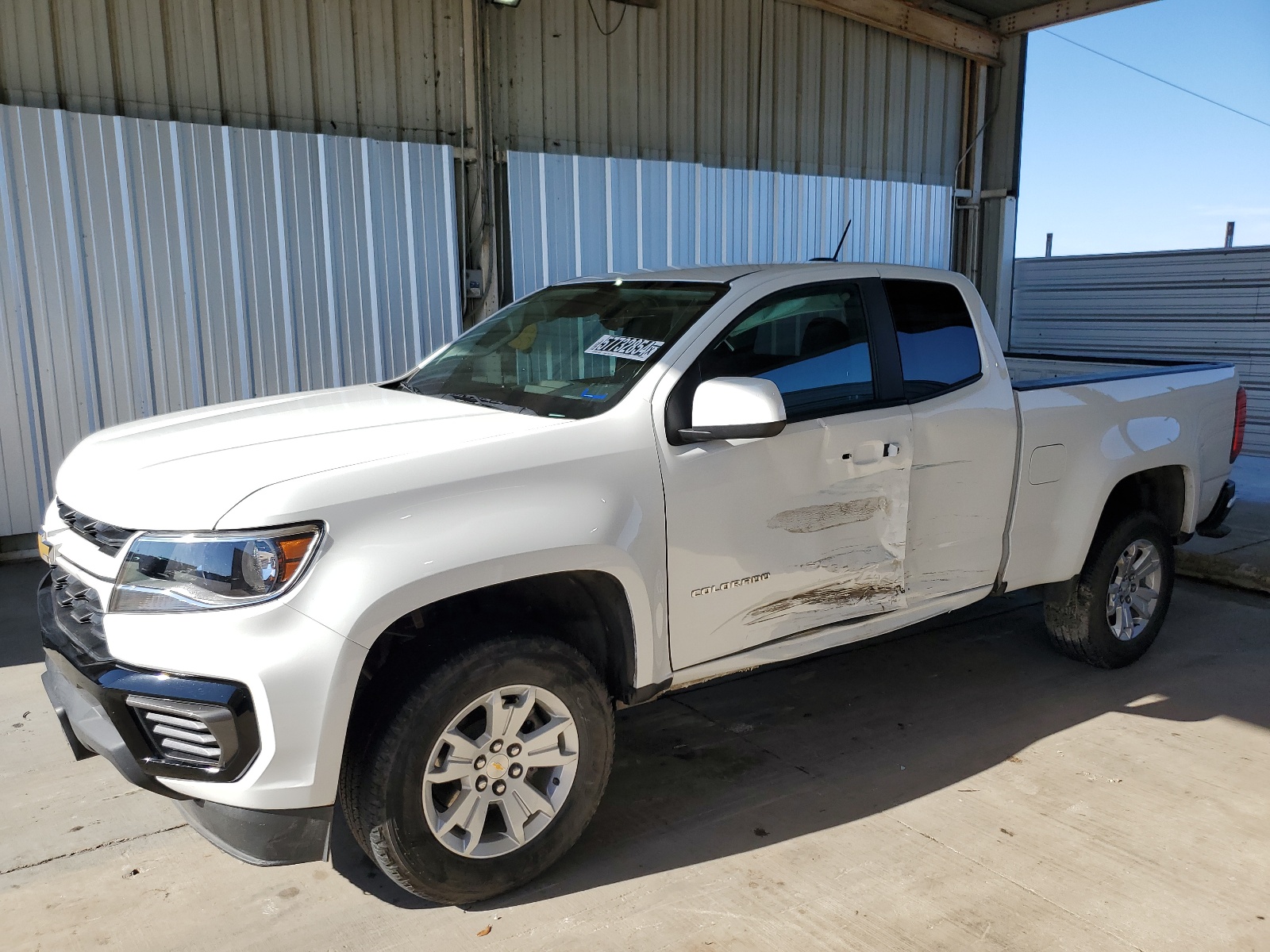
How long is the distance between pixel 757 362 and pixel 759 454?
36cm

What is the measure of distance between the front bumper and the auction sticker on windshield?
5.36ft

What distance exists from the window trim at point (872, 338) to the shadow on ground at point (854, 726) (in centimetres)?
141

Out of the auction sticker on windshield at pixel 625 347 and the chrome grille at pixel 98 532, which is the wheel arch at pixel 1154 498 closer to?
the auction sticker on windshield at pixel 625 347

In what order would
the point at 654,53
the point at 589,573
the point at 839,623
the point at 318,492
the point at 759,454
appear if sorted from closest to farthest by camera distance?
the point at 318,492 → the point at 589,573 → the point at 759,454 → the point at 839,623 → the point at 654,53

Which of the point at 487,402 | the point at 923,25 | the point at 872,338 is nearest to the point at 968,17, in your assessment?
the point at 923,25

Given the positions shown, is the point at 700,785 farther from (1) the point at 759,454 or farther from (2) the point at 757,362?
(2) the point at 757,362

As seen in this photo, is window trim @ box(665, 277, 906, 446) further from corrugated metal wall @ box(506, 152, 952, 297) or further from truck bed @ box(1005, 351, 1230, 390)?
corrugated metal wall @ box(506, 152, 952, 297)

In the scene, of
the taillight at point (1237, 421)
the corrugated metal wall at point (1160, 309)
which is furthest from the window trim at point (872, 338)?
the corrugated metal wall at point (1160, 309)

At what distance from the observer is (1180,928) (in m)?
2.85

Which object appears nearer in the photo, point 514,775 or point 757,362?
point 514,775

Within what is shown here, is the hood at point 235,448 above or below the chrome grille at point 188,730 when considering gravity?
above

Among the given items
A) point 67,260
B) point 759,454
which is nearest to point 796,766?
point 759,454

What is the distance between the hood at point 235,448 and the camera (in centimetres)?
256

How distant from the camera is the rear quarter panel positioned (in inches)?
167
